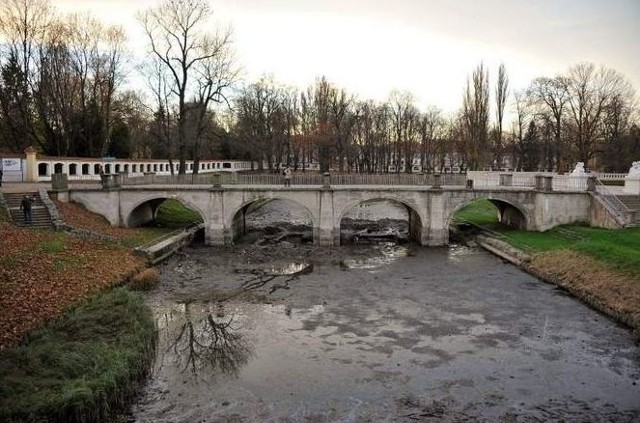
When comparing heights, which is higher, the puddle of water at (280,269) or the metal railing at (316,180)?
the metal railing at (316,180)

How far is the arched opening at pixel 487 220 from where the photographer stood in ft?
114

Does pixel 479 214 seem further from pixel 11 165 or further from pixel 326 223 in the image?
pixel 11 165

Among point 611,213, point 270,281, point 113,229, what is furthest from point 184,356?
point 611,213

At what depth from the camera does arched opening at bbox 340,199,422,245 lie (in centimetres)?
3472

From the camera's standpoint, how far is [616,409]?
11828 mm

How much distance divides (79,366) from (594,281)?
1849 centimetres

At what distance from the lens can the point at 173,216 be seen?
38.9 metres

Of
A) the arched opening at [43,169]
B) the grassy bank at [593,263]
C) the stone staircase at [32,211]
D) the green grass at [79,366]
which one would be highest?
the arched opening at [43,169]

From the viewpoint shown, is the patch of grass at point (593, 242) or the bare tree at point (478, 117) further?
the bare tree at point (478, 117)

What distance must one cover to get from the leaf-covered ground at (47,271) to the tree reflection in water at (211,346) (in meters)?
3.90

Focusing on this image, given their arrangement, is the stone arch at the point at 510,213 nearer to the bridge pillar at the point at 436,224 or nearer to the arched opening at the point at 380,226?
the bridge pillar at the point at 436,224

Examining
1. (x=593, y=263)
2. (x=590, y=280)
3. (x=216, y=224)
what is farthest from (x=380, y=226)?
(x=590, y=280)

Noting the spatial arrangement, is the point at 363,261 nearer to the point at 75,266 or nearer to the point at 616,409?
the point at 75,266

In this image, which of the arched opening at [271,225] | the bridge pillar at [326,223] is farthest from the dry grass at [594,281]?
the arched opening at [271,225]
